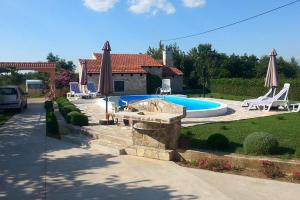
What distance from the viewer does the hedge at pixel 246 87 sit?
2492 cm

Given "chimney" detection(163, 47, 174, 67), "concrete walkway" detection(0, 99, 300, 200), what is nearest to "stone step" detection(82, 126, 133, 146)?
"concrete walkway" detection(0, 99, 300, 200)

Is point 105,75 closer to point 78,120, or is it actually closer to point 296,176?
point 78,120

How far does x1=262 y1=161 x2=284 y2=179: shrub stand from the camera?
7191 mm

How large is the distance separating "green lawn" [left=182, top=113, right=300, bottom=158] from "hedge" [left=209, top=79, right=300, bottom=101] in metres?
11.5

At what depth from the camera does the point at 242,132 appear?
10.9 meters

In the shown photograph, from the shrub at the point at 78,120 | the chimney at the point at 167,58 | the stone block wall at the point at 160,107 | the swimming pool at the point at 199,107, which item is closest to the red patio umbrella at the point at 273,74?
the swimming pool at the point at 199,107

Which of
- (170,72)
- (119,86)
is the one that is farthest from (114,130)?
(170,72)

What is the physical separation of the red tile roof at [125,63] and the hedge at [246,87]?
675 centimetres

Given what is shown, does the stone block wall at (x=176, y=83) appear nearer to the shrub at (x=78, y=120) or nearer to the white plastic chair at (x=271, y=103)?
the white plastic chair at (x=271, y=103)

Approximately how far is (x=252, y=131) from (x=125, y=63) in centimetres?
2803

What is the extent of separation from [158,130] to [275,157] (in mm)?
2678

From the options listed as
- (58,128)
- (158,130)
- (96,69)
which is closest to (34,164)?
(158,130)

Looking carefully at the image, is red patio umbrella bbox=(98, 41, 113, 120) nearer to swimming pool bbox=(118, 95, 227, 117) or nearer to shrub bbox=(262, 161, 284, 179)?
swimming pool bbox=(118, 95, 227, 117)

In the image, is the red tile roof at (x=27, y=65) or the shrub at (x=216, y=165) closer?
the shrub at (x=216, y=165)
